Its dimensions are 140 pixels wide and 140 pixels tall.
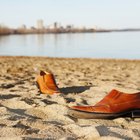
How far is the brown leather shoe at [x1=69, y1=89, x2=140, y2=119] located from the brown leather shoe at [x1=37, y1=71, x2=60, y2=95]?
129 cm

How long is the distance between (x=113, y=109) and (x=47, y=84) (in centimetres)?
159

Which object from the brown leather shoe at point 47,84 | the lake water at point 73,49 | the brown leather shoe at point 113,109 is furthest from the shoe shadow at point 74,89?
the lake water at point 73,49

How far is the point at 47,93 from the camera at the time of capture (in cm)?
469

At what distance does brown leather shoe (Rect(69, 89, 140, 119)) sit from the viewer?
339cm

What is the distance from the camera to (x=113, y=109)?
3428 mm

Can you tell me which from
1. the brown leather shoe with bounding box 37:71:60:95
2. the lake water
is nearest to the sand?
the brown leather shoe with bounding box 37:71:60:95

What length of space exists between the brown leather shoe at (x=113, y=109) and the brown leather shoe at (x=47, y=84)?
129 cm

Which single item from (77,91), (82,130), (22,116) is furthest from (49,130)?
(77,91)

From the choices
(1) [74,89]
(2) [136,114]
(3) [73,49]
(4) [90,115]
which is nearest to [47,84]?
(1) [74,89]

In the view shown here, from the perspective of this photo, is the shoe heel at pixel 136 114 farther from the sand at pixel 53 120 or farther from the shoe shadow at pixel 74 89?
the shoe shadow at pixel 74 89

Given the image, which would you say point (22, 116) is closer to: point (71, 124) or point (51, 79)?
point (71, 124)

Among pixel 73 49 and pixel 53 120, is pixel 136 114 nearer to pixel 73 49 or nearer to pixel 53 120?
pixel 53 120

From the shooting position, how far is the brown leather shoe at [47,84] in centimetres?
473

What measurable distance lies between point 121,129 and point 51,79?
6.66ft
